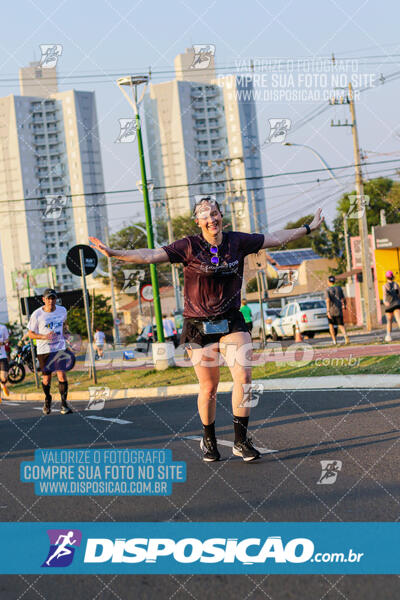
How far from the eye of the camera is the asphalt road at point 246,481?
11.9 feet

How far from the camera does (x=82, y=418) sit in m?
Result: 10.9

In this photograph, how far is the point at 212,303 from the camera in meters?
6.32

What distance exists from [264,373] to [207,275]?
8.91m

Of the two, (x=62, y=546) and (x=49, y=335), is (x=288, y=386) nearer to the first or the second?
(x=49, y=335)

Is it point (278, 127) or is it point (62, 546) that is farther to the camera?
point (278, 127)

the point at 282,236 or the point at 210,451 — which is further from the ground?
the point at 282,236

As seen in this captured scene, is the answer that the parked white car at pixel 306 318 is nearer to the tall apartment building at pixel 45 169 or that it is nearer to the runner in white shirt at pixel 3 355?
the runner in white shirt at pixel 3 355

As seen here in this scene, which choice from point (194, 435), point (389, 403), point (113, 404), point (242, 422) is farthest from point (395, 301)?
point (242, 422)

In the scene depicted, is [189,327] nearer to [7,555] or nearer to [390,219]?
[7,555]

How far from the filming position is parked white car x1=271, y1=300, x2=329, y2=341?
32.8m

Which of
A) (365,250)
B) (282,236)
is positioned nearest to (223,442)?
(282,236)

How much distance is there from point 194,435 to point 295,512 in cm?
363

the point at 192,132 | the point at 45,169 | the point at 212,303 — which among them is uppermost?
the point at 192,132

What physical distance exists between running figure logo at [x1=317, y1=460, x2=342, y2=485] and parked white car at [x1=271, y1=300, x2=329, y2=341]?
26.6 metres
